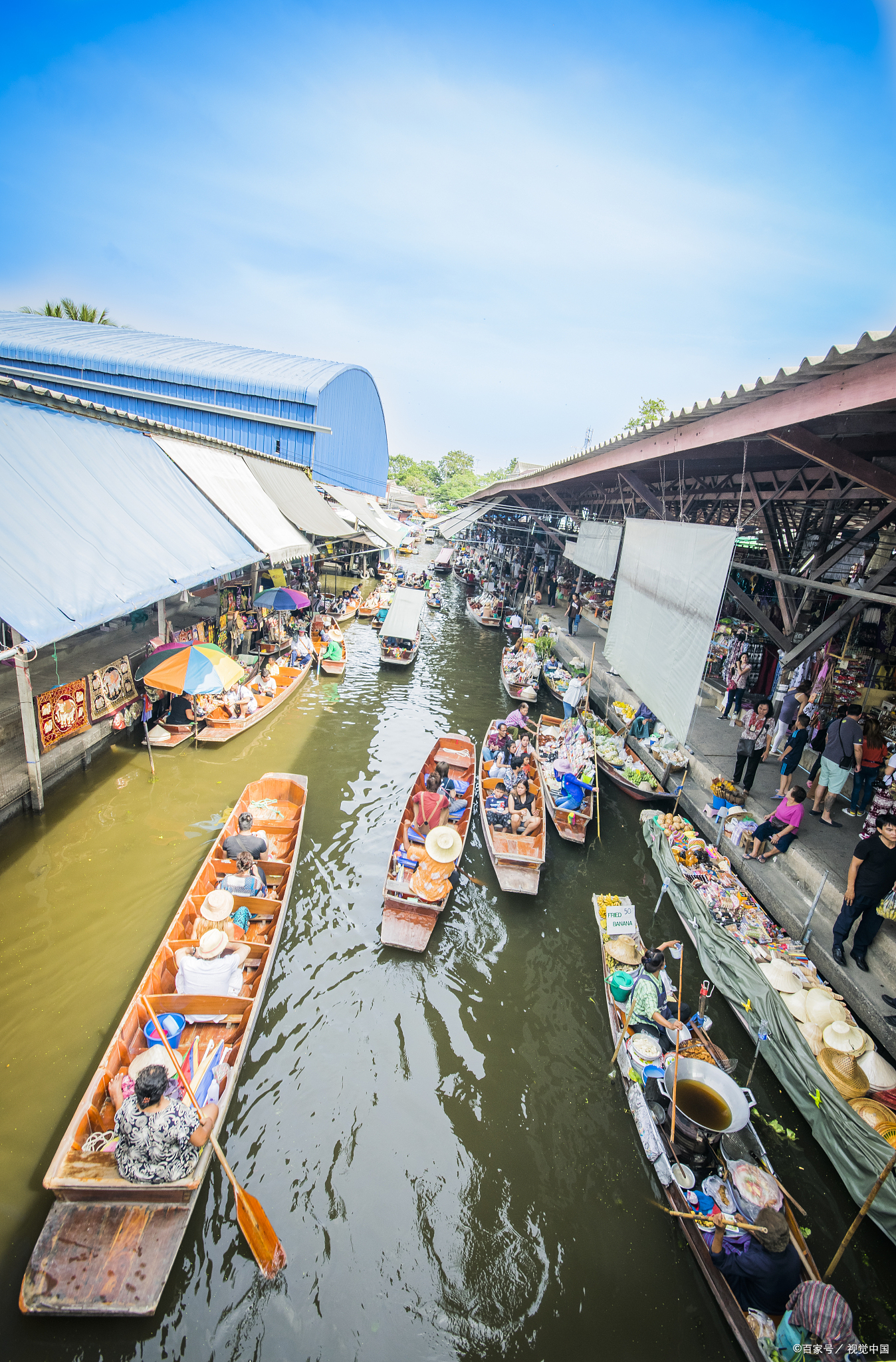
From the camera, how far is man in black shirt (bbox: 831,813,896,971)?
20.2 feet

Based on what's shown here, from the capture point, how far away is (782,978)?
6574 mm

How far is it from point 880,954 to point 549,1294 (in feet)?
17.3

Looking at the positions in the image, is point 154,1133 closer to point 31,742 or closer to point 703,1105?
point 703,1105

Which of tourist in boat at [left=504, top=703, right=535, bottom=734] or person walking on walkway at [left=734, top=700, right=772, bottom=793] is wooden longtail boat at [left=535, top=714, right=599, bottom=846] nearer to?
tourist in boat at [left=504, top=703, right=535, bottom=734]

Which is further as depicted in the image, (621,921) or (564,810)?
(564,810)

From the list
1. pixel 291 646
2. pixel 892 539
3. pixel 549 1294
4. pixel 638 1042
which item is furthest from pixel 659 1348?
pixel 291 646

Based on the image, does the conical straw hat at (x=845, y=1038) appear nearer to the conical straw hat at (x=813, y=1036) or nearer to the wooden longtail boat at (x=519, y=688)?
the conical straw hat at (x=813, y=1036)

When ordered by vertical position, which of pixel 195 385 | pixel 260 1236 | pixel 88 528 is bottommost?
pixel 260 1236

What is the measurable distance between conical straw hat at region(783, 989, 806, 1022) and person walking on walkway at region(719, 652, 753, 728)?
7.84 m

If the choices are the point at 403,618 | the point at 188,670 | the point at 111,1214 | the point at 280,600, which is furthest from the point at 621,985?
the point at 403,618

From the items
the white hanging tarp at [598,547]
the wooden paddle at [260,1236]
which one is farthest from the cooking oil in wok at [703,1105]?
the white hanging tarp at [598,547]

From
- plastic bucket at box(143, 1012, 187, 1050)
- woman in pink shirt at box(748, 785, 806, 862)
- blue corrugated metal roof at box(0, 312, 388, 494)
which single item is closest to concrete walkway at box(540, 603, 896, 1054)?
woman in pink shirt at box(748, 785, 806, 862)

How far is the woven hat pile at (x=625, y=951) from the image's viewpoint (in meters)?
6.96

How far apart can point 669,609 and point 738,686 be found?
6.21 metres
